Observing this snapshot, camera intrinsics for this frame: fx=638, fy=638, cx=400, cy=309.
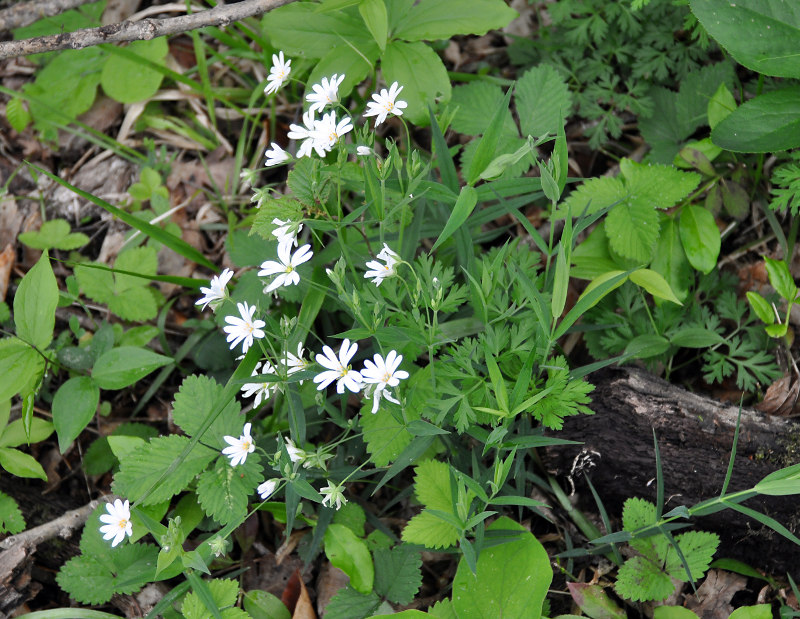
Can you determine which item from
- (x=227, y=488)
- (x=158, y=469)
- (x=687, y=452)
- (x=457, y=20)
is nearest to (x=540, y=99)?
(x=457, y=20)

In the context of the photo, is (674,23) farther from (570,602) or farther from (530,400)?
(570,602)

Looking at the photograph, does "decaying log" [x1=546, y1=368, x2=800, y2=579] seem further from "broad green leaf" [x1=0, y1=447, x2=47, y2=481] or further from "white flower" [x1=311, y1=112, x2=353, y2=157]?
"broad green leaf" [x1=0, y1=447, x2=47, y2=481]

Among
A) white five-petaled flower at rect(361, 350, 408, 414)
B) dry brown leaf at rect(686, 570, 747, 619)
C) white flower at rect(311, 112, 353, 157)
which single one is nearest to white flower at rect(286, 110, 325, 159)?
white flower at rect(311, 112, 353, 157)

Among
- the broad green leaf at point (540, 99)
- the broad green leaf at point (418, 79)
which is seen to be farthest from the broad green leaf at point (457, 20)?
the broad green leaf at point (540, 99)

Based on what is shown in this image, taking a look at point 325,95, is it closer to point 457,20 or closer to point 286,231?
point 286,231

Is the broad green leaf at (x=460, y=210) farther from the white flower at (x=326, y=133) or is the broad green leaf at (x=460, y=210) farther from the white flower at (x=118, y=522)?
the white flower at (x=118, y=522)

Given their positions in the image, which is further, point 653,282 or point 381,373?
point 653,282
